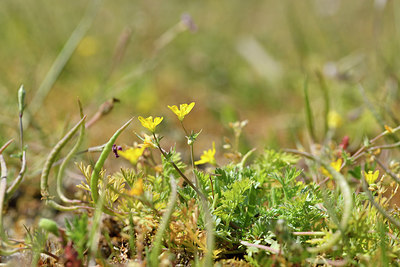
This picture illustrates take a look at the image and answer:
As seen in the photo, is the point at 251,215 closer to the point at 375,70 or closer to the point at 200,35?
the point at 375,70

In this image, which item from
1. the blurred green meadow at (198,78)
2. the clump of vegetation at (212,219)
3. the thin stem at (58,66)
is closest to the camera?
the clump of vegetation at (212,219)

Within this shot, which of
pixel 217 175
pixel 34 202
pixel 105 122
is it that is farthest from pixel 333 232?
pixel 105 122

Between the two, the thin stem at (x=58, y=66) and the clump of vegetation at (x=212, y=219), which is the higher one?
the thin stem at (x=58, y=66)

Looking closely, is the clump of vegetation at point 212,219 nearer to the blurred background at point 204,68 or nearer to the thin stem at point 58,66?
the blurred background at point 204,68

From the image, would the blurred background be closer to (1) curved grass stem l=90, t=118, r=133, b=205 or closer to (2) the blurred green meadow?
(2) the blurred green meadow

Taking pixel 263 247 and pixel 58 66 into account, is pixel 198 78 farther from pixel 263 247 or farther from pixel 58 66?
pixel 263 247

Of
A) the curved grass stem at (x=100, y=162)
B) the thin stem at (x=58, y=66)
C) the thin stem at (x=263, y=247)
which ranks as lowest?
the thin stem at (x=263, y=247)

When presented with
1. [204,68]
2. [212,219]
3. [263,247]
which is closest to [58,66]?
[204,68]

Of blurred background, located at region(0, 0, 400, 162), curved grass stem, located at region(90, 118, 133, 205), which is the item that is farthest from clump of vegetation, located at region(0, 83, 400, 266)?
blurred background, located at region(0, 0, 400, 162)

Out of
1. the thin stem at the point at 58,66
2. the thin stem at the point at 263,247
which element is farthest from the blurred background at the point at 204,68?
the thin stem at the point at 263,247
